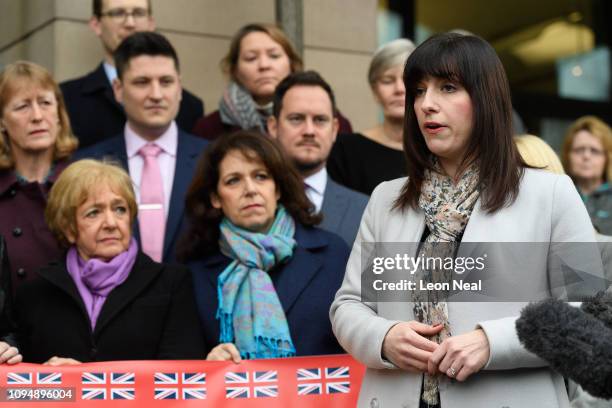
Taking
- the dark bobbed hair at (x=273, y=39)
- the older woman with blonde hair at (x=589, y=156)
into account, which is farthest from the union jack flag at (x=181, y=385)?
the older woman with blonde hair at (x=589, y=156)

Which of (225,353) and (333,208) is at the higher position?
(333,208)

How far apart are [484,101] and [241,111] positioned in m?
3.53


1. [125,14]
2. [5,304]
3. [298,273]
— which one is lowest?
[5,304]

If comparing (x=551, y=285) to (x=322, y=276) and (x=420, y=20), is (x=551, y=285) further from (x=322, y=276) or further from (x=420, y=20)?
(x=420, y=20)

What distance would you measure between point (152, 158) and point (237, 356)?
78.3 inches

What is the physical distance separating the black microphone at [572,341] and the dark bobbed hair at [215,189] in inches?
126

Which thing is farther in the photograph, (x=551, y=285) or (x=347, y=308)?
(x=347, y=308)

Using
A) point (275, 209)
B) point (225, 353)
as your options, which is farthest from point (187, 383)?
point (275, 209)

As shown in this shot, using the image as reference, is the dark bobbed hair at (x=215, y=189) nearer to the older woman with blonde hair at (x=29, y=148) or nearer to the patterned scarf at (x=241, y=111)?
the older woman with blonde hair at (x=29, y=148)

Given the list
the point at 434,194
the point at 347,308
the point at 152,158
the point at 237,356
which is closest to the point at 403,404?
the point at 347,308

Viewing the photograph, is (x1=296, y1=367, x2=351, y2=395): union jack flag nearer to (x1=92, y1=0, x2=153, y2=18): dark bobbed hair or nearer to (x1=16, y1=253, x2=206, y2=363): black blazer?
(x1=16, y1=253, x2=206, y2=363): black blazer

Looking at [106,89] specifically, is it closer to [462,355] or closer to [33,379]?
[33,379]

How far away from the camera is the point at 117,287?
5.46 meters

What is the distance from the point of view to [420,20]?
39.9 ft
